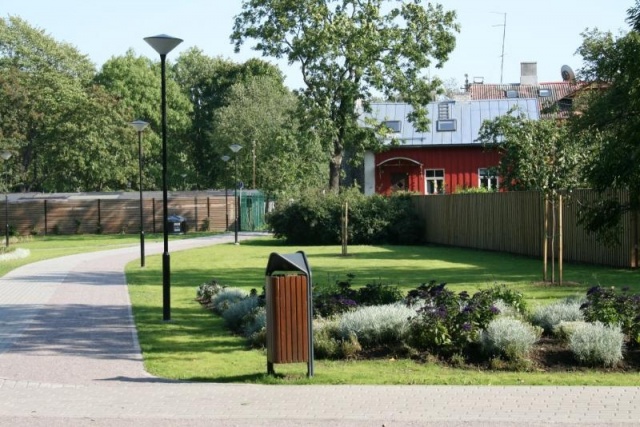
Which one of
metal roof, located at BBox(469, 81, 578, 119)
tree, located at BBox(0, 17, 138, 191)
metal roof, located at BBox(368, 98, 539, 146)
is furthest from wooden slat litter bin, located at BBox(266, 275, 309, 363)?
metal roof, located at BBox(469, 81, 578, 119)

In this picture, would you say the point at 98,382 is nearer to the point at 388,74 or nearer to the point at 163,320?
the point at 163,320

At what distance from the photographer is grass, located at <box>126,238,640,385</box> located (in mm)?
9656

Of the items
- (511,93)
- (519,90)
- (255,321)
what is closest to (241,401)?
(255,321)

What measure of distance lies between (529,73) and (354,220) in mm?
40849

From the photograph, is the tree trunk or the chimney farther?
the chimney

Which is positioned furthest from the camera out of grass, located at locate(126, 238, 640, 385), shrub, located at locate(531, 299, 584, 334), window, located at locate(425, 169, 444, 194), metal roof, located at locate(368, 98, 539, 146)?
window, located at locate(425, 169, 444, 194)

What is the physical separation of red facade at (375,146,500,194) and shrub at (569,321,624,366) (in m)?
42.3

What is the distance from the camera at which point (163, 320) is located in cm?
1492

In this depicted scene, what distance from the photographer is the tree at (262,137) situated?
64269 millimetres

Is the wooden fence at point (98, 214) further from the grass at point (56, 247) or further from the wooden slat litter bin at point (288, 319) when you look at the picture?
the wooden slat litter bin at point (288, 319)

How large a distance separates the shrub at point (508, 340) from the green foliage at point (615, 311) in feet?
3.44

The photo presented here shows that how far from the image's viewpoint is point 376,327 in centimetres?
1115

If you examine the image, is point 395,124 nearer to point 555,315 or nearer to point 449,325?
point 555,315

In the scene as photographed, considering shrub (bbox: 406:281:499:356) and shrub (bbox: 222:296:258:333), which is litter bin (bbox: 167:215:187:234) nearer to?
shrub (bbox: 222:296:258:333)
